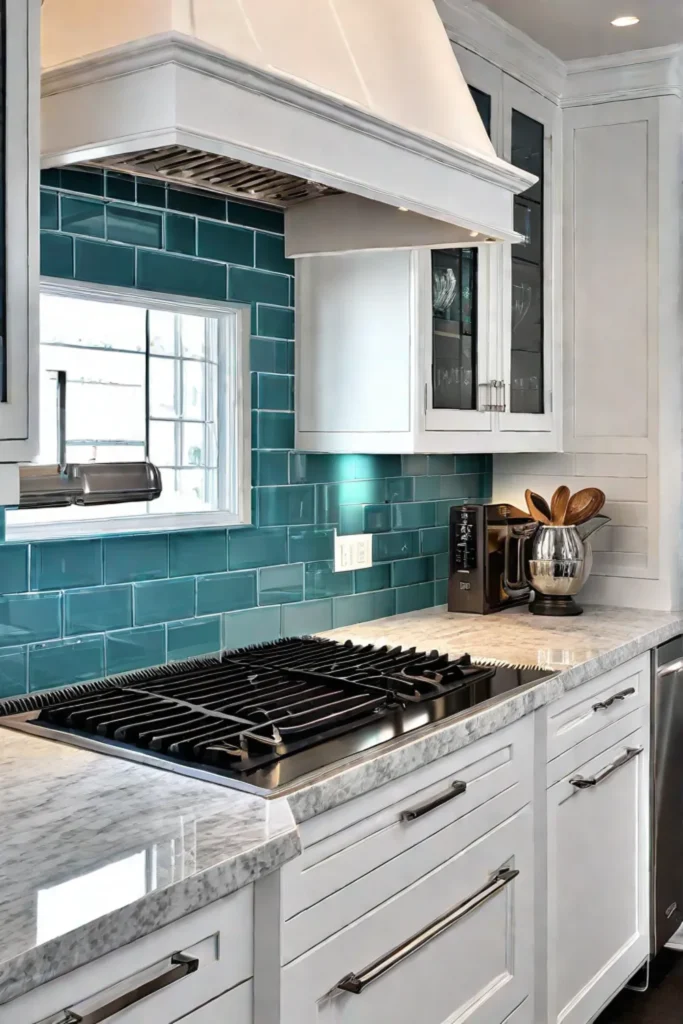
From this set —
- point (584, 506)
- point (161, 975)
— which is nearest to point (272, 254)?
point (584, 506)

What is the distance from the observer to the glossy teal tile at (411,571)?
313 cm

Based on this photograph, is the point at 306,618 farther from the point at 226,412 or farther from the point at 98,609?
the point at 98,609

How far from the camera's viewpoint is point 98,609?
2.15m

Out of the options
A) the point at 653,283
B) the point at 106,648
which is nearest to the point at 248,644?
the point at 106,648

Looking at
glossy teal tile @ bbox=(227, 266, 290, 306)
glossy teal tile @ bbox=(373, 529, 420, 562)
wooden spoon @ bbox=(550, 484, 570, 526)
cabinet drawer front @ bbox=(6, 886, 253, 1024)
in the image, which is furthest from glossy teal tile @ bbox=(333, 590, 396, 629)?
cabinet drawer front @ bbox=(6, 886, 253, 1024)

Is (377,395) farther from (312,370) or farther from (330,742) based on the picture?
(330,742)

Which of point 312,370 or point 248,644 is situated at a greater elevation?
point 312,370

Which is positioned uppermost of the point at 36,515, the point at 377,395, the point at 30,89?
the point at 30,89

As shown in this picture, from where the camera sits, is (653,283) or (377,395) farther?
(653,283)

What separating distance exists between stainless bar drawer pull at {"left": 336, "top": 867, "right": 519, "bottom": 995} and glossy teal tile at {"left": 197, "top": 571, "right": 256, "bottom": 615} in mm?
860

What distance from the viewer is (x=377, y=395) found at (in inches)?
104

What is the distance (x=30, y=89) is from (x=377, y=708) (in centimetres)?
118

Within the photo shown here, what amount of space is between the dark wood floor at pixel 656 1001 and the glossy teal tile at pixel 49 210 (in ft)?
7.80

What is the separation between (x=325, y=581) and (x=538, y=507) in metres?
0.82
